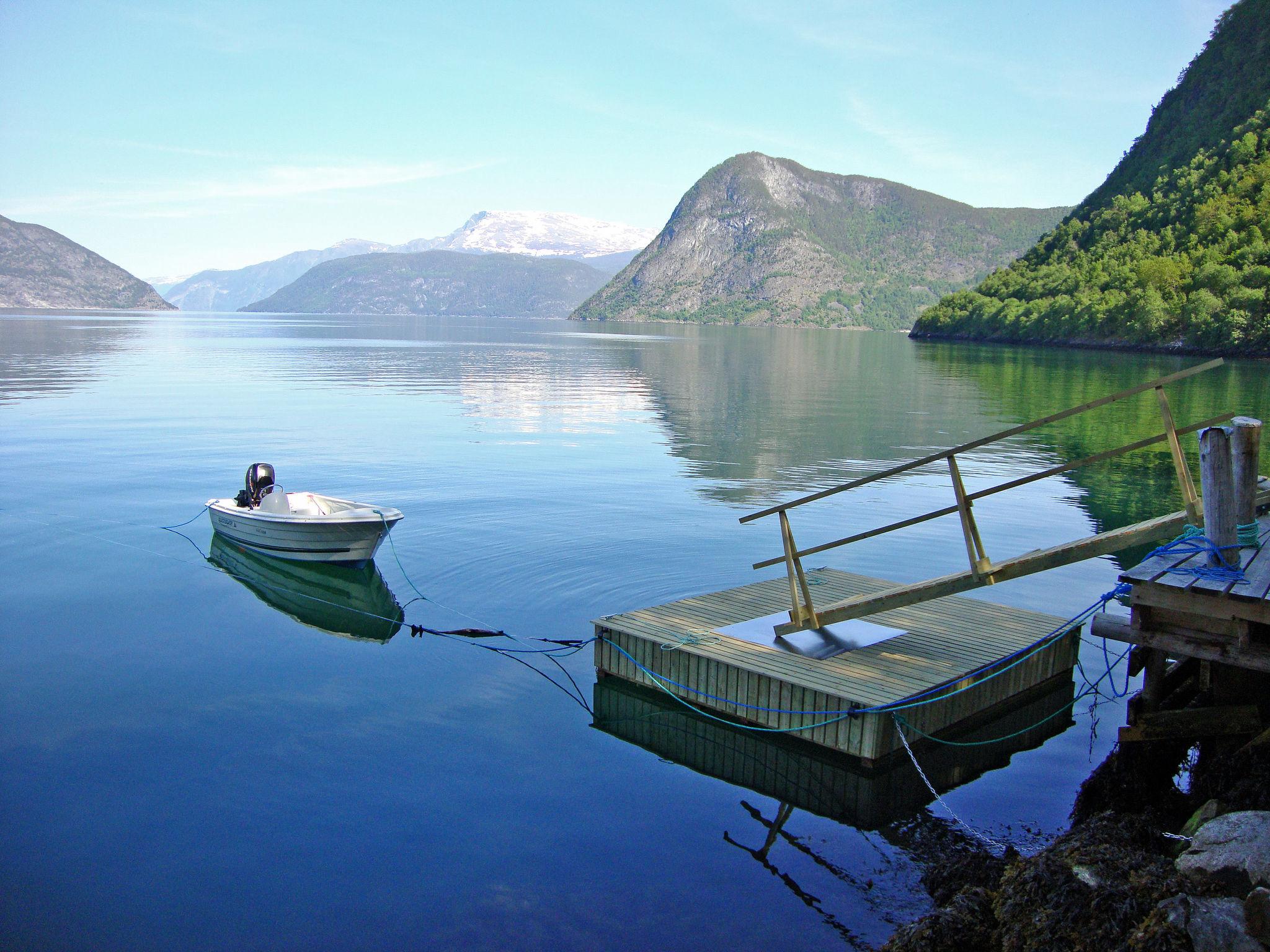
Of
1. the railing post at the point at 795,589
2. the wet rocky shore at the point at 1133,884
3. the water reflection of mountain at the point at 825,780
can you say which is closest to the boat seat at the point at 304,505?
the water reflection of mountain at the point at 825,780

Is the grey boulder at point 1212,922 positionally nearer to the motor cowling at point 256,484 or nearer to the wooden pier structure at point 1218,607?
the wooden pier structure at point 1218,607

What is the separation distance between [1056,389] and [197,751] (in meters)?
62.5

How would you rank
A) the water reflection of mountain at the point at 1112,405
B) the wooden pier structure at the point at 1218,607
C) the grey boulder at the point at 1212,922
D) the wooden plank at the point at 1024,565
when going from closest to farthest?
the grey boulder at the point at 1212,922, the wooden pier structure at the point at 1218,607, the wooden plank at the point at 1024,565, the water reflection of mountain at the point at 1112,405

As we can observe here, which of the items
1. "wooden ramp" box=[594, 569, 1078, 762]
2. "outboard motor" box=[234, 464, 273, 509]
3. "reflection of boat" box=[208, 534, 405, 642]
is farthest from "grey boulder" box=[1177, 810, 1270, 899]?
"outboard motor" box=[234, 464, 273, 509]

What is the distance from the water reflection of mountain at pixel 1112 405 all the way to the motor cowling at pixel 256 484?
20.2 metres

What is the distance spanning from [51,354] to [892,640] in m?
92.1

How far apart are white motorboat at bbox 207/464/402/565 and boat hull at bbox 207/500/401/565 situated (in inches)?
0.5

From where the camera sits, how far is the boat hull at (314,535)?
20.4m

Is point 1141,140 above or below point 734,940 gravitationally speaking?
above

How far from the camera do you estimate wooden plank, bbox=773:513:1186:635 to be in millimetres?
10578

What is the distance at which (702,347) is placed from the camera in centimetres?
13862

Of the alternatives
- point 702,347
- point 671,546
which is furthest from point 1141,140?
point 671,546

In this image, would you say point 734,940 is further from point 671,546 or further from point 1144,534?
point 671,546

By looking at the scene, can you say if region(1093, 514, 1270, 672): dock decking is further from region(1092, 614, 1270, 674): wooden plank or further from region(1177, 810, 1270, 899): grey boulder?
region(1177, 810, 1270, 899): grey boulder
